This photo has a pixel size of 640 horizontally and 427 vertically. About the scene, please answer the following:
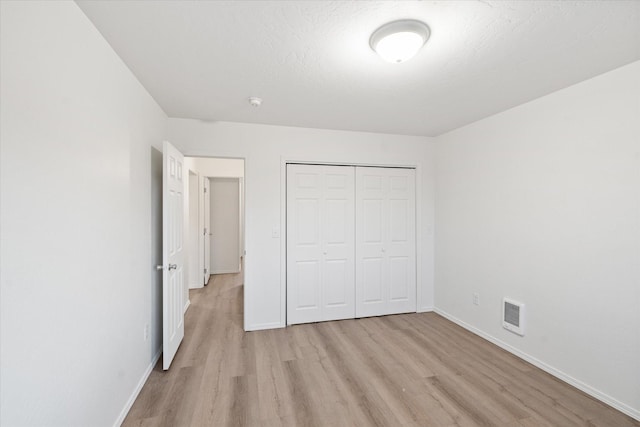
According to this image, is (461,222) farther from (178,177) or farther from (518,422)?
(178,177)

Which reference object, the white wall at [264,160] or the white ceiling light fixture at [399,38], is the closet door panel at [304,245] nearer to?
the white wall at [264,160]

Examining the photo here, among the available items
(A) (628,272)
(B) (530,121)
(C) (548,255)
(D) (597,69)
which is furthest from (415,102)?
(A) (628,272)

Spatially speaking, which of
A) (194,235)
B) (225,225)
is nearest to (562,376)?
(194,235)

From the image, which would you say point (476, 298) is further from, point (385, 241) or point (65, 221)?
point (65, 221)

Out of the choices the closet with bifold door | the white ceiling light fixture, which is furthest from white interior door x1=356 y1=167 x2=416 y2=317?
the white ceiling light fixture

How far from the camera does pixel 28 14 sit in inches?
39.4

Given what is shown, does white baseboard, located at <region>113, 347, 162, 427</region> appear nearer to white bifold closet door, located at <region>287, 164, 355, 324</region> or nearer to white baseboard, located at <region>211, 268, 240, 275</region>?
white bifold closet door, located at <region>287, 164, 355, 324</region>

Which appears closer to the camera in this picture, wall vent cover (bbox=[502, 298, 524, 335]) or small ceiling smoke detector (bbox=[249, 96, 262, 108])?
small ceiling smoke detector (bbox=[249, 96, 262, 108])

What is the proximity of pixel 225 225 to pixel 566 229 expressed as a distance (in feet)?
17.6

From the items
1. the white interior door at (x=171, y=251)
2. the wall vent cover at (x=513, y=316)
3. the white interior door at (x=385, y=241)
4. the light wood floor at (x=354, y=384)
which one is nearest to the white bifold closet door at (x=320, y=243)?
the white interior door at (x=385, y=241)

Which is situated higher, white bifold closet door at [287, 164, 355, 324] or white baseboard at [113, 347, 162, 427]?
white bifold closet door at [287, 164, 355, 324]

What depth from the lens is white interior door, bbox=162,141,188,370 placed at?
7.59ft

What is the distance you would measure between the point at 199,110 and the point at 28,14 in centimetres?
179

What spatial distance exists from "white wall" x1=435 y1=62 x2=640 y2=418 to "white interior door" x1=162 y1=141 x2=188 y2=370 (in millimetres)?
3109
